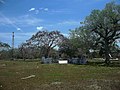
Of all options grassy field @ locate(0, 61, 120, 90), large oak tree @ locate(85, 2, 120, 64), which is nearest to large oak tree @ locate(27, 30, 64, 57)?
large oak tree @ locate(85, 2, 120, 64)

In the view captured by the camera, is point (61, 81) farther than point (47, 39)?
No

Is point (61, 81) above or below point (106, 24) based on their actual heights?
below

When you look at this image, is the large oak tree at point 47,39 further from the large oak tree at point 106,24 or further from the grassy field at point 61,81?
the grassy field at point 61,81

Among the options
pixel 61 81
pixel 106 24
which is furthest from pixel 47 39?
pixel 61 81

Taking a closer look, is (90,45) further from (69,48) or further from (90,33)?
(69,48)

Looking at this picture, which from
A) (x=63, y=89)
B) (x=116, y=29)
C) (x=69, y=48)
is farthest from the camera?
(x=69, y=48)

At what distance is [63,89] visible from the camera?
586 inches

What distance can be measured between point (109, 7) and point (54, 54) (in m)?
50.3

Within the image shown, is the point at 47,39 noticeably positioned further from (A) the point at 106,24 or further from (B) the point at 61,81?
(B) the point at 61,81

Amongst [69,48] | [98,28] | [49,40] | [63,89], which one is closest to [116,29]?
[98,28]

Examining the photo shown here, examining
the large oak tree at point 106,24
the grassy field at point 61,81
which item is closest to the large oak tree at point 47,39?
the large oak tree at point 106,24

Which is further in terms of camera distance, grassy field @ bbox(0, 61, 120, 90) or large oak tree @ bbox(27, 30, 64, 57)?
large oak tree @ bbox(27, 30, 64, 57)

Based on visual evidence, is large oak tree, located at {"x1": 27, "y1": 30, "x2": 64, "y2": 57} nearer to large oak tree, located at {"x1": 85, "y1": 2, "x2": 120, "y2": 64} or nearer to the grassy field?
large oak tree, located at {"x1": 85, "y1": 2, "x2": 120, "y2": 64}

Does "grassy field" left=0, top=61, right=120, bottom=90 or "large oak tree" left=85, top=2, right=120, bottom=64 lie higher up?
"large oak tree" left=85, top=2, right=120, bottom=64
